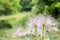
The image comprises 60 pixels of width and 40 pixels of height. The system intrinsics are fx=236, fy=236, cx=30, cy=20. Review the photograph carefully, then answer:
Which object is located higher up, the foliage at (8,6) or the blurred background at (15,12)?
the foliage at (8,6)

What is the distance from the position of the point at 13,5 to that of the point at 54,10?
4811 mm

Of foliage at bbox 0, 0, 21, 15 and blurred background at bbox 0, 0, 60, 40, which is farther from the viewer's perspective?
foliage at bbox 0, 0, 21, 15

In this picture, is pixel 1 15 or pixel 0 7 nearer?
pixel 0 7

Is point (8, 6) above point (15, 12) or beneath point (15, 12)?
above

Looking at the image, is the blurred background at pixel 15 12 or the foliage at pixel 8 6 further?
the foliage at pixel 8 6

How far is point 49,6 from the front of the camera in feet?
34.0

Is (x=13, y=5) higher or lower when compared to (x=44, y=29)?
higher

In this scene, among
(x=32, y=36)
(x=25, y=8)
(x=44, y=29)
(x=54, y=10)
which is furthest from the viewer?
(x=25, y=8)

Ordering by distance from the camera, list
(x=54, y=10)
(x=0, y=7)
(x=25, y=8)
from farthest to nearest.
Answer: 1. (x=25, y=8)
2. (x=0, y=7)
3. (x=54, y=10)

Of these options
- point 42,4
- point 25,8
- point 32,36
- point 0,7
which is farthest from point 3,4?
point 32,36

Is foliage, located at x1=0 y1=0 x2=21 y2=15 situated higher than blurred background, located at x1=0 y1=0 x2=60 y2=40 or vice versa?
foliage, located at x1=0 y1=0 x2=21 y2=15

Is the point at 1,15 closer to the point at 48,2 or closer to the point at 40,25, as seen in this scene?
the point at 48,2

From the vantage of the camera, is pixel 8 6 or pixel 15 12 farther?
pixel 15 12

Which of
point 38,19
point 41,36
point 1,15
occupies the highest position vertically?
point 1,15
